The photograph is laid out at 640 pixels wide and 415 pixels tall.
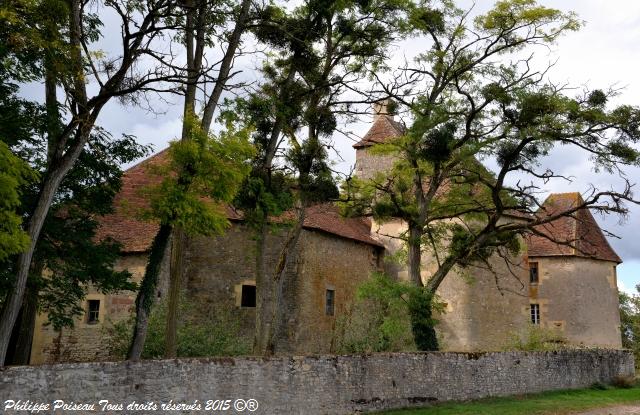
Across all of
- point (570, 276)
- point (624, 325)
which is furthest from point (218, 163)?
point (624, 325)

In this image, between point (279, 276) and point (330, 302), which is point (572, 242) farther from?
point (279, 276)

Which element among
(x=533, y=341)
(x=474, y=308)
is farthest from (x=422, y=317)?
(x=474, y=308)

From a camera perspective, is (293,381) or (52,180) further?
(52,180)

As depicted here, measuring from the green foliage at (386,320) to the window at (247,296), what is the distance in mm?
3431

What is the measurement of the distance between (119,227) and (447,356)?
12.0 meters

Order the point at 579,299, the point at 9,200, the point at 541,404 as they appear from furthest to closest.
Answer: the point at 579,299, the point at 541,404, the point at 9,200

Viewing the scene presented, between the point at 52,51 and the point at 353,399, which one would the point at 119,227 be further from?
the point at 353,399

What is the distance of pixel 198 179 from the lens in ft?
48.7

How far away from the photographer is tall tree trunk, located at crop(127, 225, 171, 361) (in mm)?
14703

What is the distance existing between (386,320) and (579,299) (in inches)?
543

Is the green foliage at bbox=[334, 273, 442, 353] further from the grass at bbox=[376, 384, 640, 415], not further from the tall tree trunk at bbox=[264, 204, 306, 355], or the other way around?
the grass at bbox=[376, 384, 640, 415]

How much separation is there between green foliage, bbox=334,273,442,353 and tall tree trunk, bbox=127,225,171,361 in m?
6.29
